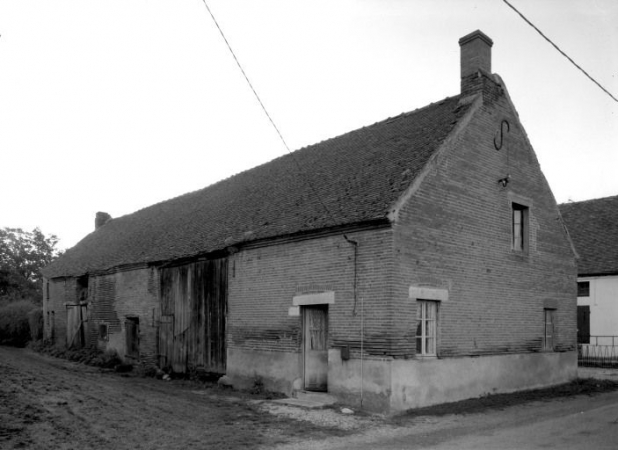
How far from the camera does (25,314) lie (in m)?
36.2

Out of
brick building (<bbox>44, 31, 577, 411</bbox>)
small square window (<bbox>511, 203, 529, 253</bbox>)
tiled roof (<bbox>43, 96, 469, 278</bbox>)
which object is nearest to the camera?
brick building (<bbox>44, 31, 577, 411</bbox>)

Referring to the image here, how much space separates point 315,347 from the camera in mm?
14672

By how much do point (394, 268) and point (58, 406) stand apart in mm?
7759

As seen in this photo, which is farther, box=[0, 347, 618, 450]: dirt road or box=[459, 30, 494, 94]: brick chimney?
box=[459, 30, 494, 94]: brick chimney

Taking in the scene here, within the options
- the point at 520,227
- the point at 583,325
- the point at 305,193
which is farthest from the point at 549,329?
the point at 583,325

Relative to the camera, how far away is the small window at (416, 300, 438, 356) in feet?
44.3

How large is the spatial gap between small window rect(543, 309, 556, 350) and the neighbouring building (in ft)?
26.3

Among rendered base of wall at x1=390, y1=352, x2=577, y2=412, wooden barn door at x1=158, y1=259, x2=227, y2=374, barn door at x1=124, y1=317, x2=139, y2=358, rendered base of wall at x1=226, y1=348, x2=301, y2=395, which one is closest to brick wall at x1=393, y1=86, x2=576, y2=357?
rendered base of wall at x1=390, y1=352, x2=577, y2=412

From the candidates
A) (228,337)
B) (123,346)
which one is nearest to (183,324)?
(228,337)

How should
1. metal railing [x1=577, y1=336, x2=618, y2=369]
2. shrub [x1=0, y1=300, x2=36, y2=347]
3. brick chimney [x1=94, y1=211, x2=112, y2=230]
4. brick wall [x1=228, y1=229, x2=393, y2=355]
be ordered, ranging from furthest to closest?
1. brick chimney [x1=94, y1=211, x2=112, y2=230]
2. shrub [x1=0, y1=300, x2=36, y2=347]
3. metal railing [x1=577, y1=336, x2=618, y2=369]
4. brick wall [x1=228, y1=229, x2=393, y2=355]

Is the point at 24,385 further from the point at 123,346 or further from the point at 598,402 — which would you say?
the point at 598,402

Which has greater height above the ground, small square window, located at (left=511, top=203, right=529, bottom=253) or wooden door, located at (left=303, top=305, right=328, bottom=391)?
small square window, located at (left=511, top=203, right=529, bottom=253)

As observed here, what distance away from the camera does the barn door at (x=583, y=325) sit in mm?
25578

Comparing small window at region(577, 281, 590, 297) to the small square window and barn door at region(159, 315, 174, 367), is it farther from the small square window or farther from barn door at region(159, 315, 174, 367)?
barn door at region(159, 315, 174, 367)
